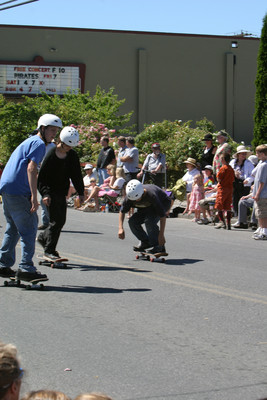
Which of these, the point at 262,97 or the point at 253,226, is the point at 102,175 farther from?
the point at 253,226

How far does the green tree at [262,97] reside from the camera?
754 inches

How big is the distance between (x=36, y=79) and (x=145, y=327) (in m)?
39.6

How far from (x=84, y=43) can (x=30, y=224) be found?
1548 inches

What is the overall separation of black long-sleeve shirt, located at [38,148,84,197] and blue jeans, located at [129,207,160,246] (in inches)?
60.1

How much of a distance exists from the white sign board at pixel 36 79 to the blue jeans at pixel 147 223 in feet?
111

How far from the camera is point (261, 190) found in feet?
47.0

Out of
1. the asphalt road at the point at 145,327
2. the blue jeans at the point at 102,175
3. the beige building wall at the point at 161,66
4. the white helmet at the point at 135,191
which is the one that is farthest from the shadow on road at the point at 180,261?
the beige building wall at the point at 161,66

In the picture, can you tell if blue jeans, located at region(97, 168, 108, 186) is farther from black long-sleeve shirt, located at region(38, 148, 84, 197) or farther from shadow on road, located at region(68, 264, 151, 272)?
black long-sleeve shirt, located at region(38, 148, 84, 197)

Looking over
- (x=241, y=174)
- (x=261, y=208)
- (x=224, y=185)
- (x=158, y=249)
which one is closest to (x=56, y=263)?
(x=158, y=249)

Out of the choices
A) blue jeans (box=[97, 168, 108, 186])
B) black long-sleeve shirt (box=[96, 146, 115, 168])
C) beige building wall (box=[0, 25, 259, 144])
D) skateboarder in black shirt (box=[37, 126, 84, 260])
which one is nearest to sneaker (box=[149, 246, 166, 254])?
skateboarder in black shirt (box=[37, 126, 84, 260])

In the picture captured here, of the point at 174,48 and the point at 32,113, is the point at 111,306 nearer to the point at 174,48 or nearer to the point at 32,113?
the point at 32,113

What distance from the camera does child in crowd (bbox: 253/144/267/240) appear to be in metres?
14.2

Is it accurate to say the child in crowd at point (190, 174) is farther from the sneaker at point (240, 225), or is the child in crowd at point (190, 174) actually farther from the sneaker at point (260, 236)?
the sneaker at point (260, 236)

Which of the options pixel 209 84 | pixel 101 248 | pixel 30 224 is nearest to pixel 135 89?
pixel 209 84
